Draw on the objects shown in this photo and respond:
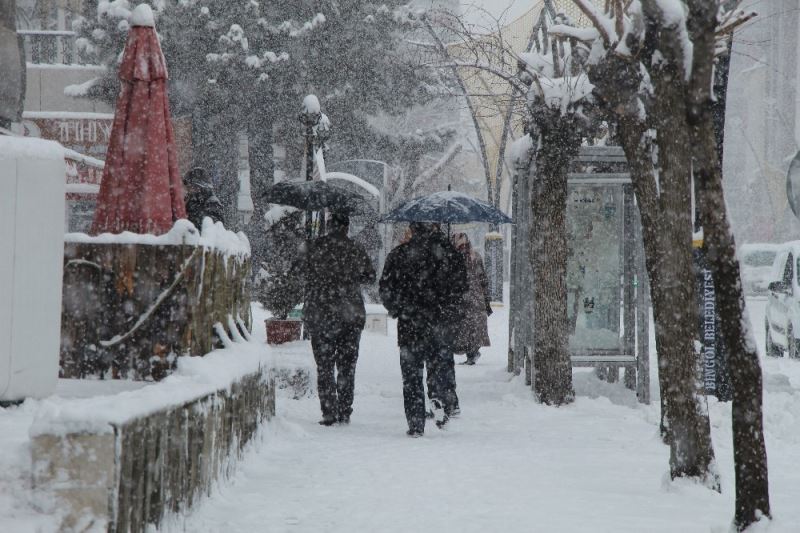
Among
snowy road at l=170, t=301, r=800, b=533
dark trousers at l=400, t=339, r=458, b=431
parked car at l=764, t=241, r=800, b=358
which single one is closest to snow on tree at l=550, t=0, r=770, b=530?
snowy road at l=170, t=301, r=800, b=533

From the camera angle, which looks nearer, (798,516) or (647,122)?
(798,516)

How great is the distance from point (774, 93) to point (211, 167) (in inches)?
1409

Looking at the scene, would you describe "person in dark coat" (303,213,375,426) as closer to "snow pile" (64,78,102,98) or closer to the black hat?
the black hat

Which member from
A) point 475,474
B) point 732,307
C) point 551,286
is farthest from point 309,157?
point 732,307

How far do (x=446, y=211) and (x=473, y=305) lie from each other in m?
4.74

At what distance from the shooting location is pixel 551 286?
38.2ft

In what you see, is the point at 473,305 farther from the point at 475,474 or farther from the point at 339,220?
the point at 475,474

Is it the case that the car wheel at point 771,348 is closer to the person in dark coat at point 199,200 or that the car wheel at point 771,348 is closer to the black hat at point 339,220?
the black hat at point 339,220

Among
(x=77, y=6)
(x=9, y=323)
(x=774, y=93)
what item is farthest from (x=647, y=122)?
A: (x=774, y=93)

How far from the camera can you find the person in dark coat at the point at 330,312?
994 cm

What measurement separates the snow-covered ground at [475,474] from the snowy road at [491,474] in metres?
0.01

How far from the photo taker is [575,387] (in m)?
12.8

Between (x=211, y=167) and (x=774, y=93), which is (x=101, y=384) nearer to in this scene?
(x=211, y=167)

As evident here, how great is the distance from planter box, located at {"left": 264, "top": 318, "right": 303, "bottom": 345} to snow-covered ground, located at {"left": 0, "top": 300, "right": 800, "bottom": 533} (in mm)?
4504
